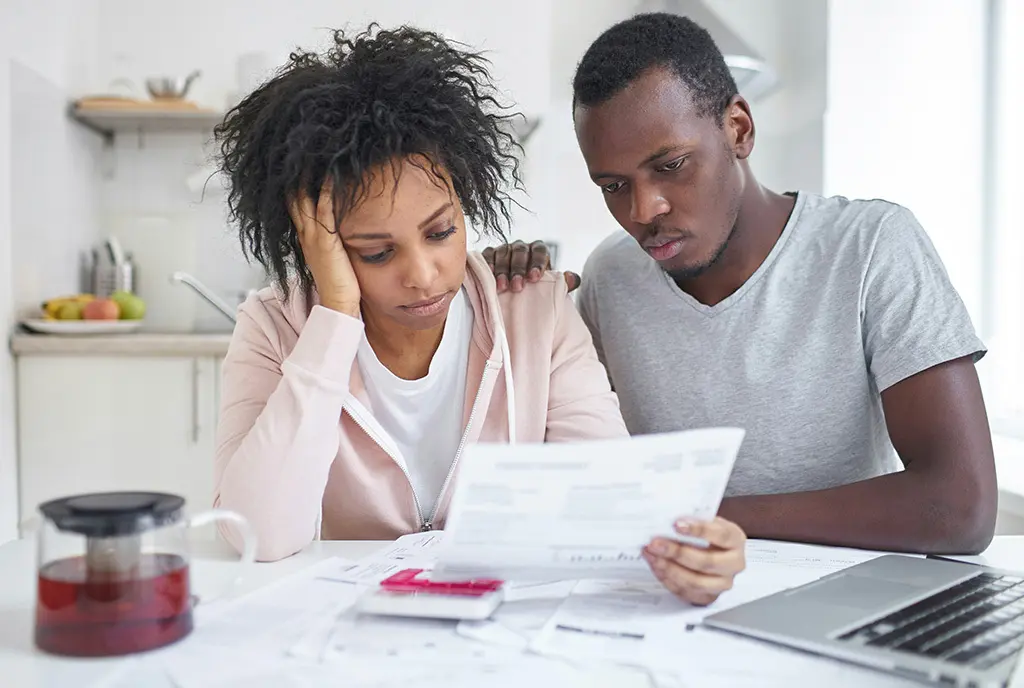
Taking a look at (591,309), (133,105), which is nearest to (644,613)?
(591,309)

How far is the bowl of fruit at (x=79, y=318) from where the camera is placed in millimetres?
2725

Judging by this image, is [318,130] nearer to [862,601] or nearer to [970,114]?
[862,601]

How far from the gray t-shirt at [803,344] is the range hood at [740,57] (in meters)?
1.74

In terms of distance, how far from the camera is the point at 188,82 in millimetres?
3184

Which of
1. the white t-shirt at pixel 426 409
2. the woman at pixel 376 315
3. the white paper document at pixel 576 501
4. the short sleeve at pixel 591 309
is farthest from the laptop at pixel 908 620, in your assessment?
the short sleeve at pixel 591 309

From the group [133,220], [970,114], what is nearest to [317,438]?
[970,114]

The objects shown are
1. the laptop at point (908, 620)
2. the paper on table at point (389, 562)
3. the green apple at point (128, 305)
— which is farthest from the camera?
the green apple at point (128, 305)

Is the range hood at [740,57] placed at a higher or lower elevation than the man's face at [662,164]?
higher

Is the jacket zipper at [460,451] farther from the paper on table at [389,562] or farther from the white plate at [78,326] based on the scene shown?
the white plate at [78,326]

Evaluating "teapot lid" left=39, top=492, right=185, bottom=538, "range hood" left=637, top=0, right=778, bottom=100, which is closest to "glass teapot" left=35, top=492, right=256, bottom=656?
"teapot lid" left=39, top=492, right=185, bottom=538

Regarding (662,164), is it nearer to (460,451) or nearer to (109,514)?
(460,451)

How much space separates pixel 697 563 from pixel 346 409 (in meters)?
0.54

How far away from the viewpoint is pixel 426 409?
1288 millimetres

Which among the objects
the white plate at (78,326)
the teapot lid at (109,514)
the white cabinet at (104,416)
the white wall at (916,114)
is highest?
the white wall at (916,114)
